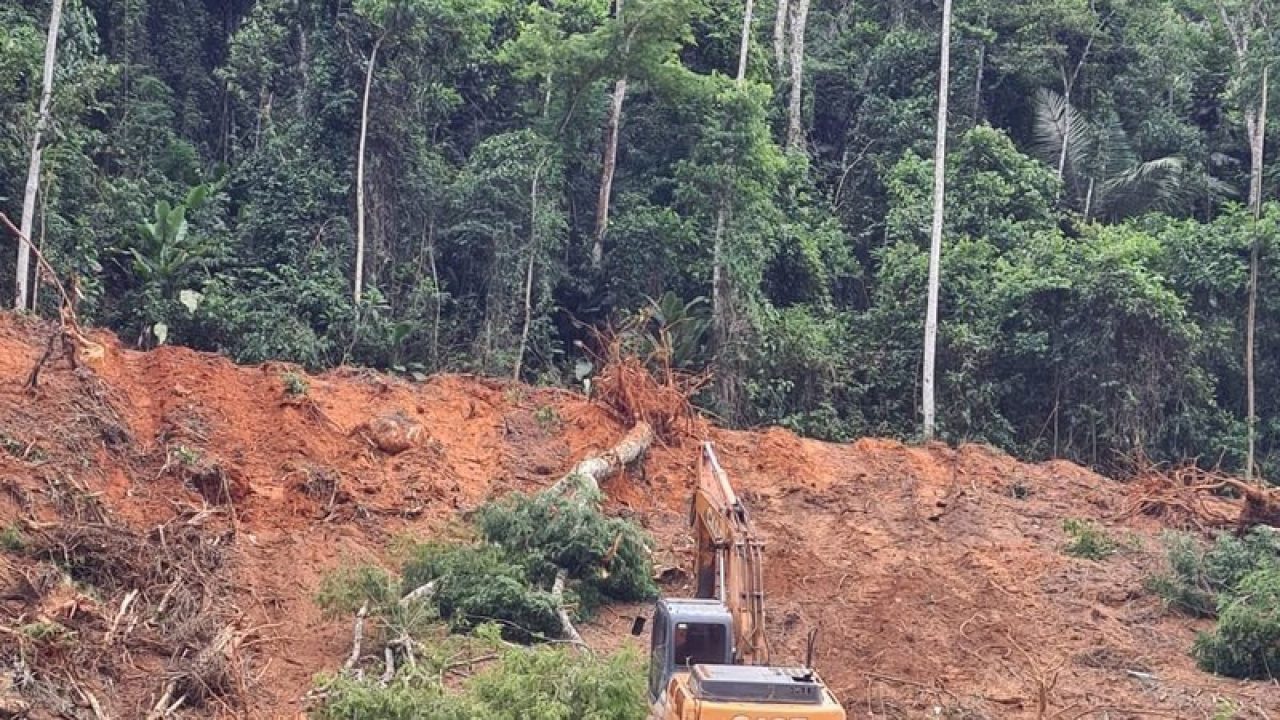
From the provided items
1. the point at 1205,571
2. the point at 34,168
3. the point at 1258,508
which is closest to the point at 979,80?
the point at 1258,508

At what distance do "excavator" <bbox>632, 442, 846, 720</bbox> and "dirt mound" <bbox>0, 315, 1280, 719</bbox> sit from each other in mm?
1880

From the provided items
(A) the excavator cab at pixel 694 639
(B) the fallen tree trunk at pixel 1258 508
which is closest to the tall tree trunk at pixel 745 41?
(B) the fallen tree trunk at pixel 1258 508

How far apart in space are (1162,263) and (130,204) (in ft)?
65.3

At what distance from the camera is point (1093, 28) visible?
30.2 m

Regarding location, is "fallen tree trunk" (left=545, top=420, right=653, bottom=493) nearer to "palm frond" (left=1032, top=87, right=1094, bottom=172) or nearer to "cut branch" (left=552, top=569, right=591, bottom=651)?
"cut branch" (left=552, top=569, right=591, bottom=651)

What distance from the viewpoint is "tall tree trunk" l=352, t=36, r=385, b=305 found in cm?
2483

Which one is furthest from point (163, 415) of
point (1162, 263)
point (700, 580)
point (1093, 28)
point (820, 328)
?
point (1093, 28)

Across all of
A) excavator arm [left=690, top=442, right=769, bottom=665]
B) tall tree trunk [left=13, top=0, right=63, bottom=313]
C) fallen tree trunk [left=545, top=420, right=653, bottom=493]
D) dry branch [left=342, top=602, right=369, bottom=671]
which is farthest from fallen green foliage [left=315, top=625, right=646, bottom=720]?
tall tree trunk [left=13, top=0, right=63, bottom=313]

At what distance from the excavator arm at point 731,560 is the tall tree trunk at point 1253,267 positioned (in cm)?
1514

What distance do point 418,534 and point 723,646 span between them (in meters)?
6.74

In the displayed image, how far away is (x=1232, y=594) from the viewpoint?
1394 centimetres

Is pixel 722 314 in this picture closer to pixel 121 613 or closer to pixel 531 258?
pixel 531 258

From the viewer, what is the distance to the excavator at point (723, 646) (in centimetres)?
773

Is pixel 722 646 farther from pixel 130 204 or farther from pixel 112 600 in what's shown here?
pixel 130 204
